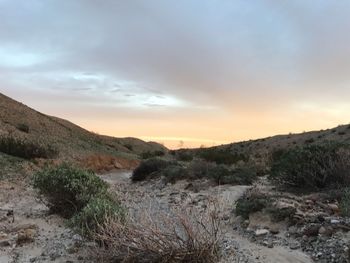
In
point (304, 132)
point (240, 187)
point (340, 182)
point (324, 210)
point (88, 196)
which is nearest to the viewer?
point (324, 210)

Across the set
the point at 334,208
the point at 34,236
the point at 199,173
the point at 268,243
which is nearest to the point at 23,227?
the point at 34,236

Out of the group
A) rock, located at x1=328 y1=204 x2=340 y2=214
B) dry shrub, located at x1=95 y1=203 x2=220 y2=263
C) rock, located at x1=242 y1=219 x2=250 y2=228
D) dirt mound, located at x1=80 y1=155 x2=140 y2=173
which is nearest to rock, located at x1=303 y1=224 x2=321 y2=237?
rock, located at x1=328 y1=204 x2=340 y2=214

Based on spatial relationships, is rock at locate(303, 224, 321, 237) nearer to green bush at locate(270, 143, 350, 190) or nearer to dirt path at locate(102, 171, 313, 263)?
dirt path at locate(102, 171, 313, 263)

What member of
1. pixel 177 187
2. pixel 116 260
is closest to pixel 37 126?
pixel 177 187

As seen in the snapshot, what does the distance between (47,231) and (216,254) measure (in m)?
4.20

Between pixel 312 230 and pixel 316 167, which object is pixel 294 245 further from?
pixel 316 167

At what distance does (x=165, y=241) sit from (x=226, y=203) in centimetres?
483

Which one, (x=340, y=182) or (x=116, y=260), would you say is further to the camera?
(x=340, y=182)

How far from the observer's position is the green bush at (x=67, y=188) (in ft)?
33.6

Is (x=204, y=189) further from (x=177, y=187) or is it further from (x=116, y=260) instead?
(x=116, y=260)

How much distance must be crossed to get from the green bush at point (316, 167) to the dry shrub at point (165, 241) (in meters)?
6.25

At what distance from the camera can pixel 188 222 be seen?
616 cm

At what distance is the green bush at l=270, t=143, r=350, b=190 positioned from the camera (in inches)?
460

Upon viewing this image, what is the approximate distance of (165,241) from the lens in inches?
242
